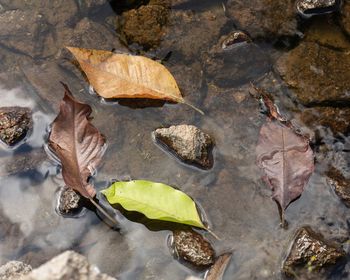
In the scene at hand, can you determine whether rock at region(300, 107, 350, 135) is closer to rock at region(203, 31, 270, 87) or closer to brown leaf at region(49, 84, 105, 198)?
rock at region(203, 31, 270, 87)

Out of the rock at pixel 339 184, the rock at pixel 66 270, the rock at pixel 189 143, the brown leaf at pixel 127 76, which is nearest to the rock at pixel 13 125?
the brown leaf at pixel 127 76

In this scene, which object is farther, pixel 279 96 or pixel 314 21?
pixel 314 21

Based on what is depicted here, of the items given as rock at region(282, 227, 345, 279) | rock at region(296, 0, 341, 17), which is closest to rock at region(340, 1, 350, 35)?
rock at region(296, 0, 341, 17)

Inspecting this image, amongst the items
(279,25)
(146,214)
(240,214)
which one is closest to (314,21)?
(279,25)

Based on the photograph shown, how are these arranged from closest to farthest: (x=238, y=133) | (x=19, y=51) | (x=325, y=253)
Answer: (x=325, y=253) < (x=238, y=133) < (x=19, y=51)

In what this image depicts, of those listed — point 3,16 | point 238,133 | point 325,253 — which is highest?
point 3,16

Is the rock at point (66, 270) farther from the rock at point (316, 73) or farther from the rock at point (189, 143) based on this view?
the rock at point (316, 73)

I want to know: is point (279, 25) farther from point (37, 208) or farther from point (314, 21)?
point (37, 208)
